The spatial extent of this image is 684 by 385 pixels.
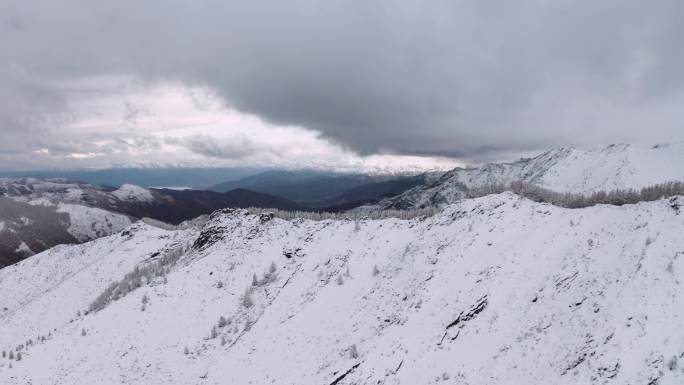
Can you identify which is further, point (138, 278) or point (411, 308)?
point (138, 278)

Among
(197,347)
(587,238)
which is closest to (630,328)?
(587,238)

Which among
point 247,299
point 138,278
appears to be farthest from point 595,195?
point 138,278

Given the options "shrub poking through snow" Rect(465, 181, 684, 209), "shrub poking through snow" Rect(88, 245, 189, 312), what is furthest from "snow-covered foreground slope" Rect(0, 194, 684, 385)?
"shrub poking through snow" Rect(88, 245, 189, 312)

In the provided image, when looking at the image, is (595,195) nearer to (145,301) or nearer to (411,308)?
(411,308)

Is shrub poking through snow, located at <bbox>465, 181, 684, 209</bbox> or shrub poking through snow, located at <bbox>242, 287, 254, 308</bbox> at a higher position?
shrub poking through snow, located at <bbox>465, 181, 684, 209</bbox>

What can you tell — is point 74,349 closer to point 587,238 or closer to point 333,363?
point 333,363

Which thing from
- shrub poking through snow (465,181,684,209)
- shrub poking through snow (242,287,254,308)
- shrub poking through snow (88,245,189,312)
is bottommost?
shrub poking through snow (88,245,189,312)

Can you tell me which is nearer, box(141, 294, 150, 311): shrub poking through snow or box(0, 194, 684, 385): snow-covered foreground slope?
box(0, 194, 684, 385): snow-covered foreground slope

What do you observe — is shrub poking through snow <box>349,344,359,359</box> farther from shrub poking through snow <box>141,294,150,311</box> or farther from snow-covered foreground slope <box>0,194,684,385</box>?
shrub poking through snow <box>141,294,150,311</box>

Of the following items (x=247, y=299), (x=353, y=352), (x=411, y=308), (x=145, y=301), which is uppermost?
(x=411, y=308)
